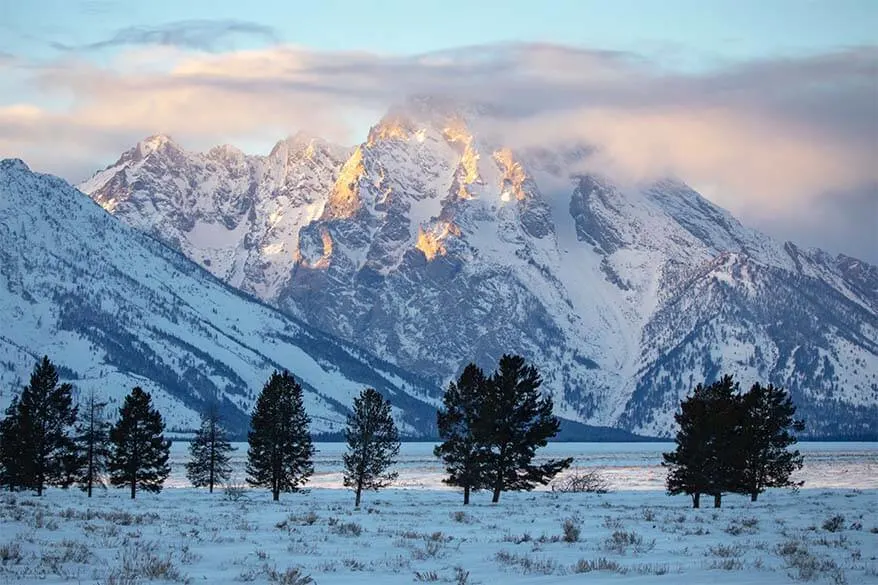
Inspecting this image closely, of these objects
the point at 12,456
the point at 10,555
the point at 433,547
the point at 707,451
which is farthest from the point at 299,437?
the point at 10,555

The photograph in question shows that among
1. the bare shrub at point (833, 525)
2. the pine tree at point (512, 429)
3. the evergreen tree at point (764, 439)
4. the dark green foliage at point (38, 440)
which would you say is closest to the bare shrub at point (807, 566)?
the bare shrub at point (833, 525)

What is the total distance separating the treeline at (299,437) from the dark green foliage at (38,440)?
0.07 meters

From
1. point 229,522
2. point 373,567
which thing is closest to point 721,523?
point 229,522

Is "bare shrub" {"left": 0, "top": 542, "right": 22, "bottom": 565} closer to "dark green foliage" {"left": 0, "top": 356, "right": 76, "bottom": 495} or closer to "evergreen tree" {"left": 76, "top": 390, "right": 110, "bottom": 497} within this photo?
"dark green foliage" {"left": 0, "top": 356, "right": 76, "bottom": 495}

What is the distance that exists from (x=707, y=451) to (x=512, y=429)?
12.4m

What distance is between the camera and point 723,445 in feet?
265

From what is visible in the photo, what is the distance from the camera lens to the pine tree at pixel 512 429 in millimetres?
82812

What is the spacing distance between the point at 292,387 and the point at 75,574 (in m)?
63.0

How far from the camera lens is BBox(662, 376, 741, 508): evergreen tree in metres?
79.7

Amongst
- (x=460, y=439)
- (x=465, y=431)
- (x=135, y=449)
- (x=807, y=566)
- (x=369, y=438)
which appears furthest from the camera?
(x=135, y=449)

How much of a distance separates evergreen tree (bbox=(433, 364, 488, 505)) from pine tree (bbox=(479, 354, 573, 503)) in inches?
22.8

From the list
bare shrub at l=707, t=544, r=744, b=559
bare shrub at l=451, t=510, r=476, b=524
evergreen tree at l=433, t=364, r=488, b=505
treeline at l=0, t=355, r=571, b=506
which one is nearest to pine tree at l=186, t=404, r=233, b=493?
treeline at l=0, t=355, r=571, b=506

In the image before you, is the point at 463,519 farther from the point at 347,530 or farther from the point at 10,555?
the point at 10,555

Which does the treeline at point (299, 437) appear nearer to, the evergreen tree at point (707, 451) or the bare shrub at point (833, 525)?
the evergreen tree at point (707, 451)
